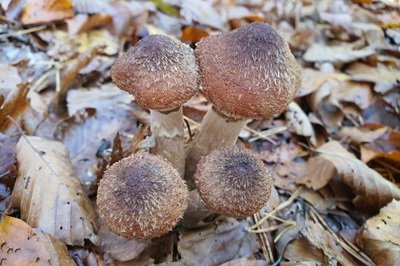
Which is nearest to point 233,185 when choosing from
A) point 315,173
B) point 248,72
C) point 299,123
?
point 248,72

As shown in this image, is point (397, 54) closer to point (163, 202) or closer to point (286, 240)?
point (286, 240)

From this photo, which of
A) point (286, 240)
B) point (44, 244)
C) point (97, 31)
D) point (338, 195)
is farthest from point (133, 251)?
point (97, 31)

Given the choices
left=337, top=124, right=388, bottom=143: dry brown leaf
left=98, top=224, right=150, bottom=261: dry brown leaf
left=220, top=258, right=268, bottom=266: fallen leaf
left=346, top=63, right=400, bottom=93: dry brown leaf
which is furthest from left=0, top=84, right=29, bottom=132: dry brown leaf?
left=346, top=63, right=400, bottom=93: dry brown leaf

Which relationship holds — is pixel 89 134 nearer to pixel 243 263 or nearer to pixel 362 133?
pixel 243 263

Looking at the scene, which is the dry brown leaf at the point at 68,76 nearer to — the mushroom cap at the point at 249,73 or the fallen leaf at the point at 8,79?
the fallen leaf at the point at 8,79

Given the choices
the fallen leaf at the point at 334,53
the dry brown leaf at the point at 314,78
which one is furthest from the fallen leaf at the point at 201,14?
the dry brown leaf at the point at 314,78
